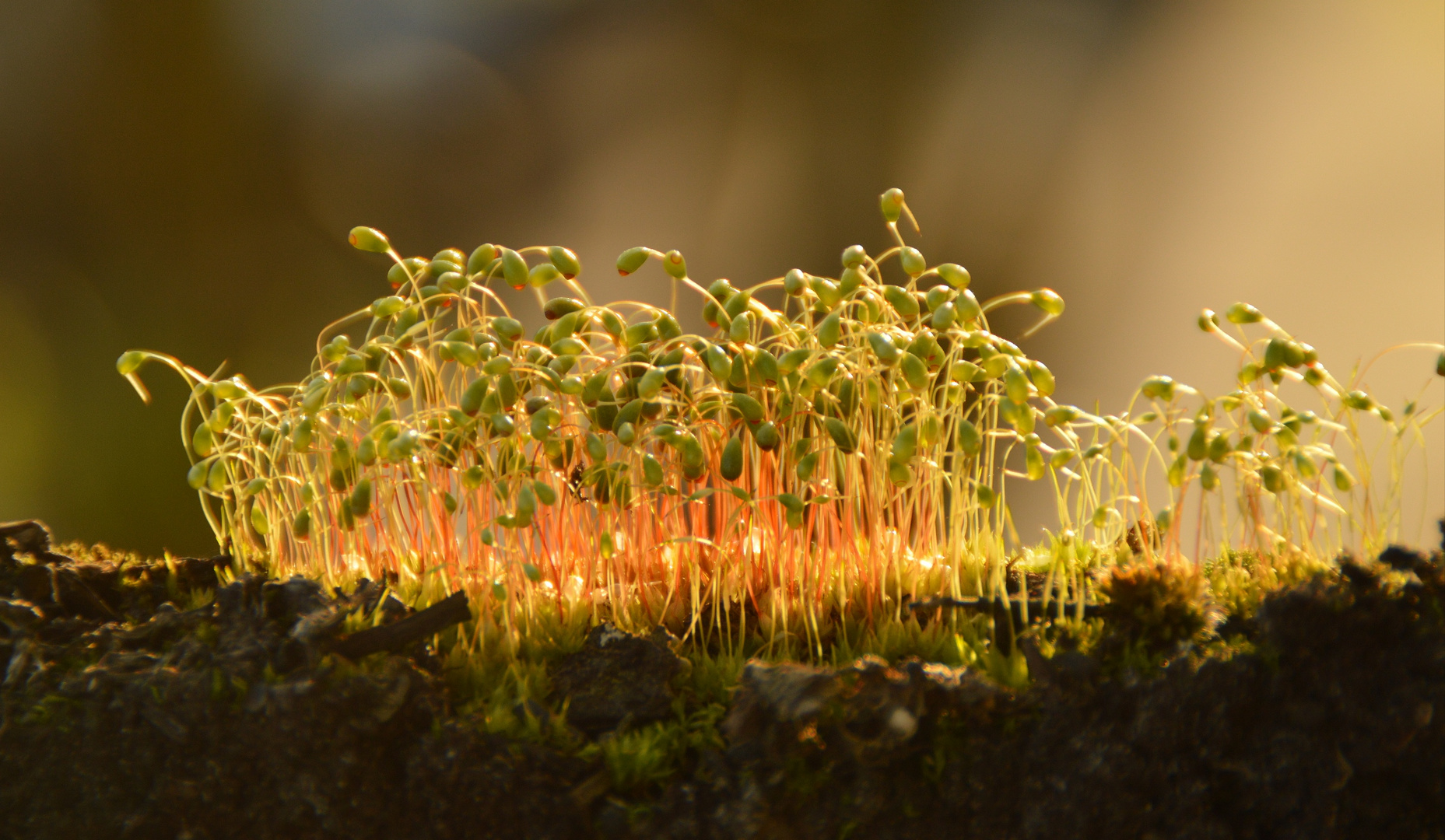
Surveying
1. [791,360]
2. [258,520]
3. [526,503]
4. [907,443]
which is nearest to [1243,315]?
[907,443]

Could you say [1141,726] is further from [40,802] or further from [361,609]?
[40,802]

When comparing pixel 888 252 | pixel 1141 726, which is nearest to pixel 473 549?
pixel 888 252

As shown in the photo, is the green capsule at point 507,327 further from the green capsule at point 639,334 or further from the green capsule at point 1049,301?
the green capsule at point 1049,301

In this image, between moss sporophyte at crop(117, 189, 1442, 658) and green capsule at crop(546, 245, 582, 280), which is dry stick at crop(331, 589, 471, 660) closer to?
moss sporophyte at crop(117, 189, 1442, 658)

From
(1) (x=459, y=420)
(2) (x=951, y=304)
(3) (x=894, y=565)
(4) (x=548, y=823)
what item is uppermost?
(2) (x=951, y=304)

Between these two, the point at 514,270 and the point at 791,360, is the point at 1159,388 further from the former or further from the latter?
the point at 514,270

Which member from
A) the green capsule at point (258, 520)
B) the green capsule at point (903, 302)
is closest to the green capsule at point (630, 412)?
the green capsule at point (903, 302)
